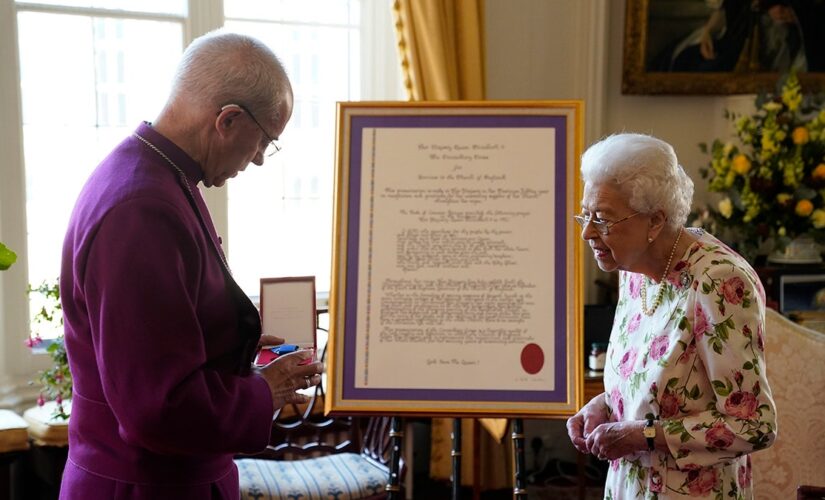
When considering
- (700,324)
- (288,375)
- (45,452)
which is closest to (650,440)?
(700,324)

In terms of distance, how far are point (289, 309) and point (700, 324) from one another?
885mm

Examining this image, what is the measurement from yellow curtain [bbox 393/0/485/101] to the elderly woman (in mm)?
1808

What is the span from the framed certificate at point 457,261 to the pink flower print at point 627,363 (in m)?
0.39

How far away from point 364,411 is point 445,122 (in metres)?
0.83

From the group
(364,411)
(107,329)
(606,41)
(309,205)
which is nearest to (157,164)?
(107,329)

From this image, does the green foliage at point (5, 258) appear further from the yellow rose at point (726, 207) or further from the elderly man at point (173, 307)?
the yellow rose at point (726, 207)

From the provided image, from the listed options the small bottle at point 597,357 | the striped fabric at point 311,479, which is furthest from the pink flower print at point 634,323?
the small bottle at point 597,357

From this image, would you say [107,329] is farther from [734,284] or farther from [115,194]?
[734,284]

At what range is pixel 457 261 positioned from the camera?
2459mm

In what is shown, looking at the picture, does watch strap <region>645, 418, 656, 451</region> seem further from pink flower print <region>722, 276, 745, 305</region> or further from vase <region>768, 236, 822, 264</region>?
vase <region>768, 236, 822, 264</region>

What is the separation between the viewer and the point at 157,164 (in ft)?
5.04

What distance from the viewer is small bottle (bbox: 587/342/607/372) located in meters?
3.62

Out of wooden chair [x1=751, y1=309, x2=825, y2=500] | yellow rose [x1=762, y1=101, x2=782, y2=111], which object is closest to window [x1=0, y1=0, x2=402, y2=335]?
yellow rose [x1=762, y1=101, x2=782, y2=111]

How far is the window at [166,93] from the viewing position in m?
3.45
